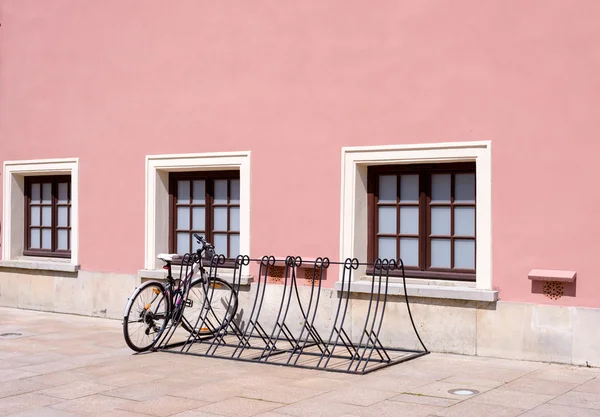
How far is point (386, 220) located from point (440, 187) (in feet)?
2.50

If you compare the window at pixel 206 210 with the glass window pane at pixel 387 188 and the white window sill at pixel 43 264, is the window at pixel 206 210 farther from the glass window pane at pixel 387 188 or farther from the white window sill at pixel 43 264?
the glass window pane at pixel 387 188

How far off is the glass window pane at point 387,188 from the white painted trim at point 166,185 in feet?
5.60

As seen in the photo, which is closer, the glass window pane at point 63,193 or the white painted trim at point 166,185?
the white painted trim at point 166,185

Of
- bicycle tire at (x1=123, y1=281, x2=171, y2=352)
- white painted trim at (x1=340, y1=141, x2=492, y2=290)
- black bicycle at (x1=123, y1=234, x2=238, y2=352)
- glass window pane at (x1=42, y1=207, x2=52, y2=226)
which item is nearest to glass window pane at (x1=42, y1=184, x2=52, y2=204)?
glass window pane at (x1=42, y1=207, x2=52, y2=226)

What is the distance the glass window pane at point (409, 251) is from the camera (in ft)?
31.9

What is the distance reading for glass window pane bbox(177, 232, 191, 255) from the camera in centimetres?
1166

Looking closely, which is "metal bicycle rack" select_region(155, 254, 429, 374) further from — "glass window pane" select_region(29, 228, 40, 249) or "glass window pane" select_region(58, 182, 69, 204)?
"glass window pane" select_region(29, 228, 40, 249)

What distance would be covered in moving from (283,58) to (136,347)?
376 cm

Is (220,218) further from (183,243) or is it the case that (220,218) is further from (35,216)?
(35,216)

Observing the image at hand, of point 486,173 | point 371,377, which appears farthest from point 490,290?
point 371,377

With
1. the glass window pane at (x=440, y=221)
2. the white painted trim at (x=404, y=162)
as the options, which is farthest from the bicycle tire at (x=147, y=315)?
the glass window pane at (x=440, y=221)

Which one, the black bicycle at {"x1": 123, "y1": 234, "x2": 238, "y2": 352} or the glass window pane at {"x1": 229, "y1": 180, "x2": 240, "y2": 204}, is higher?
the glass window pane at {"x1": 229, "y1": 180, "x2": 240, "y2": 204}

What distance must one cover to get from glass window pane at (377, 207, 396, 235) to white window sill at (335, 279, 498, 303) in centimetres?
59

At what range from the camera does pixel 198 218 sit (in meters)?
11.6
